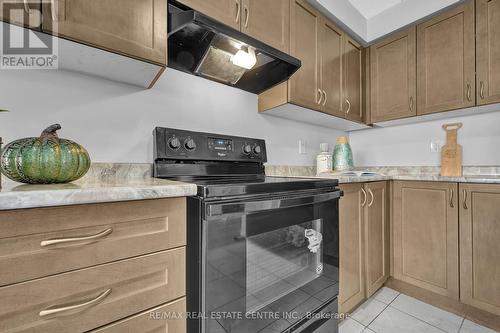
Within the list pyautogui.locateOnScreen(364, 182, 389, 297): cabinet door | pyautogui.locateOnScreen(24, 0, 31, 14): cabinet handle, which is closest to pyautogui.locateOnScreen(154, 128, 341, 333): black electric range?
pyautogui.locateOnScreen(364, 182, 389, 297): cabinet door

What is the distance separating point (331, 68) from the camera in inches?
71.4

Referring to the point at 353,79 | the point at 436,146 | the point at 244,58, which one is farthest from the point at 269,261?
the point at 436,146

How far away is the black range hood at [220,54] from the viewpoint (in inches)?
39.7

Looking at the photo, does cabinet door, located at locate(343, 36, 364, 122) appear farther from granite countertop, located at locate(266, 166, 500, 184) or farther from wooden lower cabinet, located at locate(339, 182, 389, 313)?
wooden lower cabinet, located at locate(339, 182, 389, 313)

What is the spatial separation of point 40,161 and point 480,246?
2257 mm

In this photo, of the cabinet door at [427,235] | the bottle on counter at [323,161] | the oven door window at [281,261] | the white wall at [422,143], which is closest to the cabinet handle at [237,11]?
the oven door window at [281,261]

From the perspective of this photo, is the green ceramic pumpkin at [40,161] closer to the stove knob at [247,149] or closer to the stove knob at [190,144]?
the stove knob at [190,144]

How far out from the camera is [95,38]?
813mm

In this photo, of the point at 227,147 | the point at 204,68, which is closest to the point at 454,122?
the point at 227,147

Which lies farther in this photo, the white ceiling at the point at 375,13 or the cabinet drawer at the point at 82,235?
the white ceiling at the point at 375,13

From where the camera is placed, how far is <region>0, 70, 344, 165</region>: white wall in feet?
3.09

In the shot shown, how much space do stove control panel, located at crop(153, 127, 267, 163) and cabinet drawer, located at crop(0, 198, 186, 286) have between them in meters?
0.53

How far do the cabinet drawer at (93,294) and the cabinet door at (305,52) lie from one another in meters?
1.23

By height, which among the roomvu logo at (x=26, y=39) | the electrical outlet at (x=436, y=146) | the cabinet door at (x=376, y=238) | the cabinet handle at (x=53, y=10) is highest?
the cabinet handle at (x=53, y=10)
